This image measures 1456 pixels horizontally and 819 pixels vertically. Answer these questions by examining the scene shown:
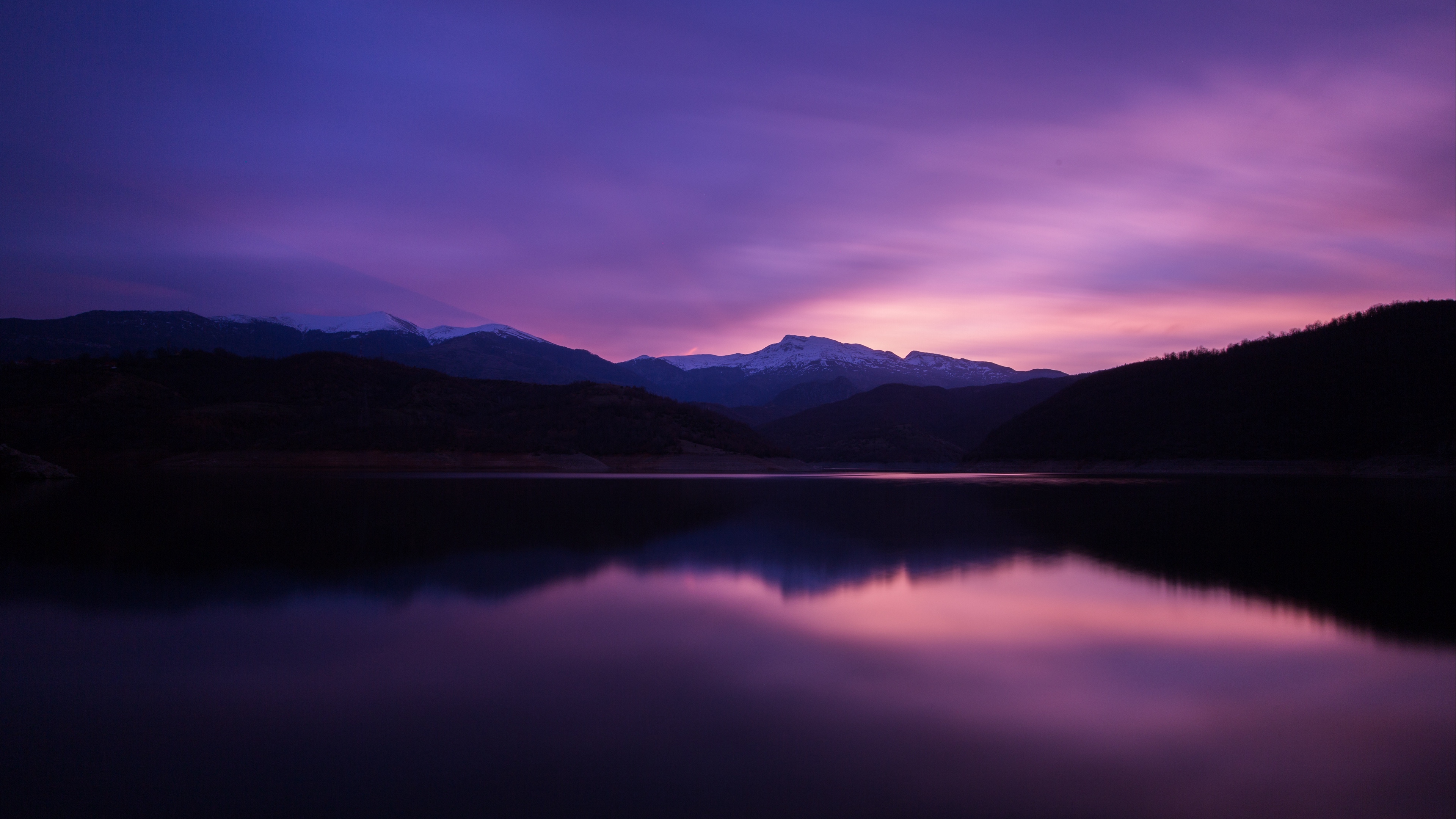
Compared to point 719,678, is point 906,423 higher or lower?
higher

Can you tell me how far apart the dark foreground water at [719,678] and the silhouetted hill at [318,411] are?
54973mm

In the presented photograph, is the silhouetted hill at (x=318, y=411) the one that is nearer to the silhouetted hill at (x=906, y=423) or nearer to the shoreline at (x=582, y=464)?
the shoreline at (x=582, y=464)

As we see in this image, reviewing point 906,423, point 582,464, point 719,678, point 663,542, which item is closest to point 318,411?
point 582,464

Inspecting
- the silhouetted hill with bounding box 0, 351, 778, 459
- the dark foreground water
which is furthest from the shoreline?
the dark foreground water

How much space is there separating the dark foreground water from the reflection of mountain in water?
146 mm

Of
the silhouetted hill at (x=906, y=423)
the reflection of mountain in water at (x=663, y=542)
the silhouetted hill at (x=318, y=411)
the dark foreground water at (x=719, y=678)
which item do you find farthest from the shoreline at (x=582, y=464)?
the silhouetted hill at (x=906, y=423)

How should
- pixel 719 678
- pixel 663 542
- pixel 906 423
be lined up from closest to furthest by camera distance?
pixel 719 678 → pixel 663 542 → pixel 906 423

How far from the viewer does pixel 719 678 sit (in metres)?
7.36

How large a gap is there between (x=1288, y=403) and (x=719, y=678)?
83.8 meters

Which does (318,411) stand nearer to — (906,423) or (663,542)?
(663,542)

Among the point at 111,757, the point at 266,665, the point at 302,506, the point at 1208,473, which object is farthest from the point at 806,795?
the point at 1208,473

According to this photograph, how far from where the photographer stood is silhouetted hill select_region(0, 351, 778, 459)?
65.7 meters

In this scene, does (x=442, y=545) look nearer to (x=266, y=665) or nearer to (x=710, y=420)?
(x=266, y=665)

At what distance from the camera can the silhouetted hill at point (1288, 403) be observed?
214 feet
